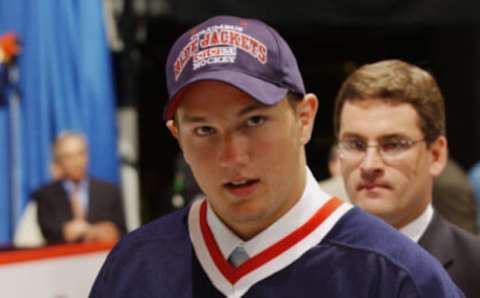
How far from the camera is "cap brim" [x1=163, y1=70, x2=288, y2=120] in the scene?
1618 mm

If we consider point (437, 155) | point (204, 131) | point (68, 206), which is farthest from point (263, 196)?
point (68, 206)

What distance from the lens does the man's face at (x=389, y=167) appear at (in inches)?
98.7

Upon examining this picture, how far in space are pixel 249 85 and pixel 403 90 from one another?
3.23ft

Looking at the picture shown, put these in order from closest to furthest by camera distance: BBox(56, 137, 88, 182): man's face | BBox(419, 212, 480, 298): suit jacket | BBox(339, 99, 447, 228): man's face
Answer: BBox(419, 212, 480, 298): suit jacket
BBox(339, 99, 447, 228): man's face
BBox(56, 137, 88, 182): man's face

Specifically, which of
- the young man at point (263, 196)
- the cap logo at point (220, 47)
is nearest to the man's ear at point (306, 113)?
the young man at point (263, 196)

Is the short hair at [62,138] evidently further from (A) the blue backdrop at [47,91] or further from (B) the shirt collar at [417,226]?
(B) the shirt collar at [417,226]

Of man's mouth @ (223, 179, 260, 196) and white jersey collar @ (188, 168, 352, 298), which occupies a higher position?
man's mouth @ (223, 179, 260, 196)

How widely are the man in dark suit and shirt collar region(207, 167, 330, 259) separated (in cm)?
380

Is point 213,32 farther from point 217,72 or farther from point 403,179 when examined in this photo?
point 403,179

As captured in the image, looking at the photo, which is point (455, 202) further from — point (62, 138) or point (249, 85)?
point (62, 138)

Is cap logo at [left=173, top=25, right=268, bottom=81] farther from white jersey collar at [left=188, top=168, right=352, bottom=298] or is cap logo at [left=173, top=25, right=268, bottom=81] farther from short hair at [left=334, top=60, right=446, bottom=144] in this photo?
short hair at [left=334, top=60, right=446, bottom=144]

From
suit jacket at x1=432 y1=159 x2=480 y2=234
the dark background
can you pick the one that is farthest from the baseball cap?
the dark background

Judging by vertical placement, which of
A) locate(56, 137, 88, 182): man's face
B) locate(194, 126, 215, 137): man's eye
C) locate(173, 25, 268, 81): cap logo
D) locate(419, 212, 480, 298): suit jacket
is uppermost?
locate(173, 25, 268, 81): cap logo

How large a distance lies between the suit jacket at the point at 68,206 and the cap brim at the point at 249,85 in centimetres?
401
